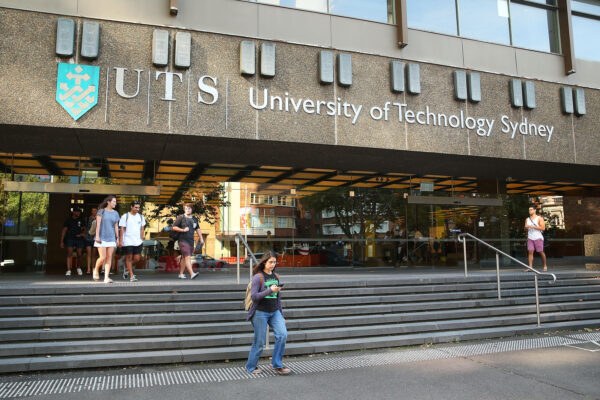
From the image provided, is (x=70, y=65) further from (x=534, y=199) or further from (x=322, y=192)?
(x=534, y=199)

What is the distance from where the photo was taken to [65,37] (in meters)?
8.87

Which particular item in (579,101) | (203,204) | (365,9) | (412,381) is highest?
(365,9)

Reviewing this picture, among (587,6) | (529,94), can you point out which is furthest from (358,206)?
(587,6)

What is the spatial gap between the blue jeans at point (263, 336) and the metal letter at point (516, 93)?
9.45 metres

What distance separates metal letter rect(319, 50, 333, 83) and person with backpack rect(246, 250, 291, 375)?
19.2ft

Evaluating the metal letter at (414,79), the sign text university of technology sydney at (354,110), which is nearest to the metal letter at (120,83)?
the sign text university of technology sydney at (354,110)

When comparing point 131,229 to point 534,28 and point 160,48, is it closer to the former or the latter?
point 160,48

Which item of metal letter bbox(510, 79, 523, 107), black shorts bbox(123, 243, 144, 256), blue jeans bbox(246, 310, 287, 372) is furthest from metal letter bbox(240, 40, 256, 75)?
metal letter bbox(510, 79, 523, 107)

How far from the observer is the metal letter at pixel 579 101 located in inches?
497

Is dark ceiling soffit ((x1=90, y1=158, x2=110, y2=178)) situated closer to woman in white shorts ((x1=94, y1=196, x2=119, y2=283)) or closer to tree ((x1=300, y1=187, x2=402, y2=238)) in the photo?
woman in white shorts ((x1=94, y1=196, x2=119, y2=283))

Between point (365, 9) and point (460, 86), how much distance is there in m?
2.98

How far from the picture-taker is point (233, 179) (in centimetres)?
1303

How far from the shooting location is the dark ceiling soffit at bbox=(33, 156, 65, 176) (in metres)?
11.4

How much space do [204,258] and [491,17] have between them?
397 inches
